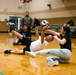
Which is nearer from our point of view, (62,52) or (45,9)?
(62,52)

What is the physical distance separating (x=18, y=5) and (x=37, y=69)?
13813mm

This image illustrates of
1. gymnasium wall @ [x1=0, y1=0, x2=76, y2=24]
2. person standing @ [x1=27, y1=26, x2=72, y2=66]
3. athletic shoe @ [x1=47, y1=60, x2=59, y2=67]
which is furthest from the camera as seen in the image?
gymnasium wall @ [x1=0, y1=0, x2=76, y2=24]

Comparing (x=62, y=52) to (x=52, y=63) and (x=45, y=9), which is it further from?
(x=45, y=9)

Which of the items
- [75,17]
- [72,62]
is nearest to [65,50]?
[72,62]

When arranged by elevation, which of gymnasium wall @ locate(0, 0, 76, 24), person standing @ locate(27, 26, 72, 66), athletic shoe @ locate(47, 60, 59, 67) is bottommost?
athletic shoe @ locate(47, 60, 59, 67)

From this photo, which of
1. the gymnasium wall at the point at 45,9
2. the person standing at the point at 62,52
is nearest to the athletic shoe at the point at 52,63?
the person standing at the point at 62,52

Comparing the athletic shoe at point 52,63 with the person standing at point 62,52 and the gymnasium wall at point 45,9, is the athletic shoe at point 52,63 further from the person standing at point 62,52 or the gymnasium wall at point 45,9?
the gymnasium wall at point 45,9

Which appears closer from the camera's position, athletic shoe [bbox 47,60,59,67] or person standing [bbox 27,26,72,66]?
athletic shoe [bbox 47,60,59,67]

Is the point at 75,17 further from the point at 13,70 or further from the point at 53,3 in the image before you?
the point at 13,70

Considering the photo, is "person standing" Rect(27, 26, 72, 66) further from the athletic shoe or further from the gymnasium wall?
the gymnasium wall

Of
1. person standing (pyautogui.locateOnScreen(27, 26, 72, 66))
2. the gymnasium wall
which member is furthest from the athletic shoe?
the gymnasium wall

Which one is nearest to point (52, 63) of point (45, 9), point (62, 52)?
point (62, 52)

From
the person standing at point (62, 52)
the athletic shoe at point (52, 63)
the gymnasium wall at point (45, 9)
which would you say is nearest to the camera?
the athletic shoe at point (52, 63)

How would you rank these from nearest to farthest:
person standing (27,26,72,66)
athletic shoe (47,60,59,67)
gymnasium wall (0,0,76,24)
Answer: athletic shoe (47,60,59,67)
person standing (27,26,72,66)
gymnasium wall (0,0,76,24)
